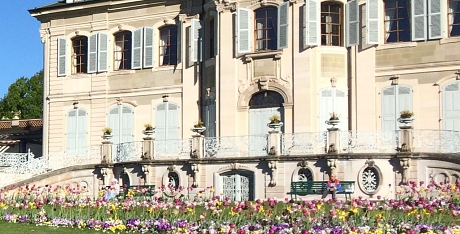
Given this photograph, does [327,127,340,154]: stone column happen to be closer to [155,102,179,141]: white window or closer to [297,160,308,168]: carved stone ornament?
[297,160,308,168]: carved stone ornament

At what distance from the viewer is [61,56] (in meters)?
37.5

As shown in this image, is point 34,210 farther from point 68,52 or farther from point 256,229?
point 68,52

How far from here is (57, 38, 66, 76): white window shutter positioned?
37438 millimetres

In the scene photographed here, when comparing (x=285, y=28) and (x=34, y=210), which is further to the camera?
(x=285, y=28)

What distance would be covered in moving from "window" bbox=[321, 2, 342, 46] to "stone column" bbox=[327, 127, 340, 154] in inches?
198

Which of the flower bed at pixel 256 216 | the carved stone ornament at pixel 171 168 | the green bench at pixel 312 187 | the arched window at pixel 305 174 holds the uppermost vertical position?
the carved stone ornament at pixel 171 168

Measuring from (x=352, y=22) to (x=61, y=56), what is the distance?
1403 centimetres

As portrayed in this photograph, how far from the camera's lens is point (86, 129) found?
3672cm

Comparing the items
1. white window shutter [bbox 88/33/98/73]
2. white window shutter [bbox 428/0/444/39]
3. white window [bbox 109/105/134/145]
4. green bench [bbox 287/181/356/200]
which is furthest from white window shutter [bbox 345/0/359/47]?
white window shutter [bbox 88/33/98/73]

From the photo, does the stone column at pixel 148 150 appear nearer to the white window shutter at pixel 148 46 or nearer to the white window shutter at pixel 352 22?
the white window shutter at pixel 148 46

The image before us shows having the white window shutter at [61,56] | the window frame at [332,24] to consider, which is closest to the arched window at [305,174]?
the window frame at [332,24]

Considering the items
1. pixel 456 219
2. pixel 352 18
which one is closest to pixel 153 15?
pixel 352 18

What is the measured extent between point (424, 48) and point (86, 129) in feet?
50.1

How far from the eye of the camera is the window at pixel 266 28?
31328mm
